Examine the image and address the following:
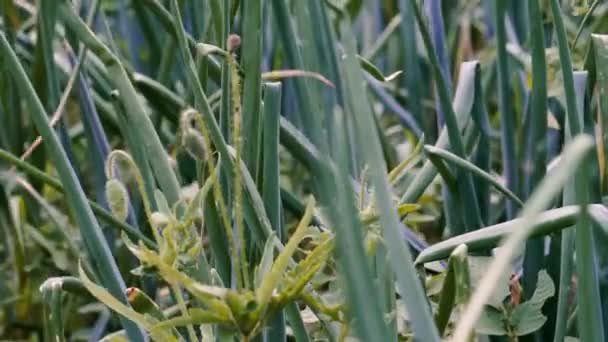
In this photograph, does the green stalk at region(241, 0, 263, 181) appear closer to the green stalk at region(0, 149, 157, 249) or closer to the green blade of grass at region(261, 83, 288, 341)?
the green blade of grass at region(261, 83, 288, 341)

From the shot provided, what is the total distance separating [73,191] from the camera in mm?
619

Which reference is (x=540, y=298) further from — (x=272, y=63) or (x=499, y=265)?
(x=272, y=63)

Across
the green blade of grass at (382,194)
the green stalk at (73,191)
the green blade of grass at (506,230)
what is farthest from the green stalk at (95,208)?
the green blade of grass at (382,194)

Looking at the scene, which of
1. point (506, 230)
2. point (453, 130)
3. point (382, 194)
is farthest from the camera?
point (453, 130)

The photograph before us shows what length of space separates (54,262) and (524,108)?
488 mm

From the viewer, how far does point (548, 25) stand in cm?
96

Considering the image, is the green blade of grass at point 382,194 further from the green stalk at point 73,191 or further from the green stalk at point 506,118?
the green stalk at point 506,118

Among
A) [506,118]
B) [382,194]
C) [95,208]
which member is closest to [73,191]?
[95,208]

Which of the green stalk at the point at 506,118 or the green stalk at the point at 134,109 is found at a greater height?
the green stalk at the point at 134,109

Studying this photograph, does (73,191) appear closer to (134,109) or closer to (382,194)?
(134,109)

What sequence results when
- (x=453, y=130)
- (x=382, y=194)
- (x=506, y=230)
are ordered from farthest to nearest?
(x=453, y=130), (x=506, y=230), (x=382, y=194)

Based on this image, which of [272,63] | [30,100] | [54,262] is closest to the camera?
[30,100]

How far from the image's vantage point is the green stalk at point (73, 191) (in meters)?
0.62

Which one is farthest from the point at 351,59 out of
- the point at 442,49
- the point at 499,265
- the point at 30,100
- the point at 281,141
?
Result: the point at 442,49
